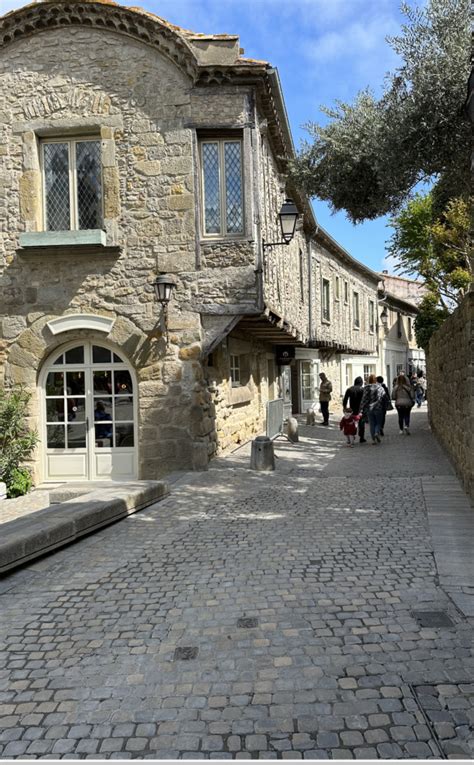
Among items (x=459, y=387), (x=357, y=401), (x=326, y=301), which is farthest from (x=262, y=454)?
(x=326, y=301)

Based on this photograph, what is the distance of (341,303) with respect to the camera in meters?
21.2

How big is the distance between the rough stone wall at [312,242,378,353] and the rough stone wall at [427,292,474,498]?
8.05m

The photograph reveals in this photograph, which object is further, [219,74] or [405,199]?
[219,74]

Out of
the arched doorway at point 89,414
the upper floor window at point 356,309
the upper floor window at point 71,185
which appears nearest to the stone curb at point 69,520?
the arched doorway at point 89,414

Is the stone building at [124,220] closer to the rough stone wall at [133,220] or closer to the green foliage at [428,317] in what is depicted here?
the rough stone wall at [133,220]

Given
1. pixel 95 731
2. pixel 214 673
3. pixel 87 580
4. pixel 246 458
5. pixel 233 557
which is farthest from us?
pixel 246 458

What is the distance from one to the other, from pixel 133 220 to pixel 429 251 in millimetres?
8701

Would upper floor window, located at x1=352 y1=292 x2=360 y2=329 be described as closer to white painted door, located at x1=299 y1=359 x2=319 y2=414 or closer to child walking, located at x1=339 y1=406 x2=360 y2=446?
Answer: white painted door, located at x1=299 y1=359 x2=319 y2=414

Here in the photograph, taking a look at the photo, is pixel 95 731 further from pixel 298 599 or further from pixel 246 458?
pixel 246 458

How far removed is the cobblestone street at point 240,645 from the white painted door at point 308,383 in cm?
1341

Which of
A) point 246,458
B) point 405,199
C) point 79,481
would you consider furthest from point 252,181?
point 79,481

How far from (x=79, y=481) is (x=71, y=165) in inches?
198

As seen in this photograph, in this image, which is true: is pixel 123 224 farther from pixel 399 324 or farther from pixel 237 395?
pixel 399 324

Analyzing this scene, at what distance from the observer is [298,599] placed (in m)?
3.75
